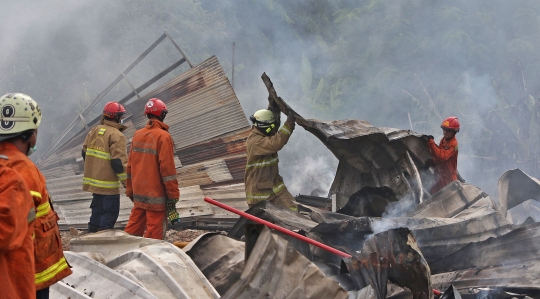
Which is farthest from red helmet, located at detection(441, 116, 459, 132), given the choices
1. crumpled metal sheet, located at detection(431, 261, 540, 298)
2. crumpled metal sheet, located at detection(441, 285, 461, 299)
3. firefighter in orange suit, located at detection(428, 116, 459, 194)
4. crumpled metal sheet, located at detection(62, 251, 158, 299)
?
crumpled metal sheet, located at detection(62, 251, 158, 299)

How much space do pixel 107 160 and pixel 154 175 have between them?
3.40 feet

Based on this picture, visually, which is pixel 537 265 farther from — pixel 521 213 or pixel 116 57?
pixel 116 57

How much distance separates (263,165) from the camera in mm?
5879

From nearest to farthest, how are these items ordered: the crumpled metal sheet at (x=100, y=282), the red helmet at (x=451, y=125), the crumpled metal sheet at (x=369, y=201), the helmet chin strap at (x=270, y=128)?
the crumpled metal sheet at (x=100, y=282) → the crumpled metal sheet at (x=369, y=201) → the helmet chin strap at (x=270, y=128) → the red helmet at (x=451, y=125)

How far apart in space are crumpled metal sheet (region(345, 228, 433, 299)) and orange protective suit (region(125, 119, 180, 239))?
96.8 inches

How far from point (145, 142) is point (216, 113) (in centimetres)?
316

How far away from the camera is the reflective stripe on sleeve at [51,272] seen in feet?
8.21

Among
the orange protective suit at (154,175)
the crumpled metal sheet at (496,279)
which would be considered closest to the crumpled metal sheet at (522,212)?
the crumpled metal sheet at (496,279)

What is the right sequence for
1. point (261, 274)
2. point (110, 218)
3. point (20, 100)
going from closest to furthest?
point (20, 100) < point (261, 274) < point (110, 218)

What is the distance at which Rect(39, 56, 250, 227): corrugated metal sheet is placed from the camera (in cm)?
780

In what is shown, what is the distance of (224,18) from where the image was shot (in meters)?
16.7

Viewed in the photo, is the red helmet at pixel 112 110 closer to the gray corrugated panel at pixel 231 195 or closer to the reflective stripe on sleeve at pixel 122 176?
the reflective stripe on sleeve at pixel 122 176

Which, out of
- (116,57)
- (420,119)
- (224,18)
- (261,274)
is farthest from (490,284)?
(224,18)

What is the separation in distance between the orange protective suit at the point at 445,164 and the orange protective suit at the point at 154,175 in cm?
281
